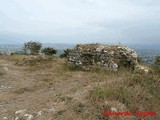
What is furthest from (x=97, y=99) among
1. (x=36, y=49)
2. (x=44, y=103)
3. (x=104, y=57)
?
(x=36, y=49)

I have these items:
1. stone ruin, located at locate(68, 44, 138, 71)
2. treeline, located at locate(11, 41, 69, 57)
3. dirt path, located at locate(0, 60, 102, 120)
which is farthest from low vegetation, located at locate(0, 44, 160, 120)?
treeline, located at locate(11, 41, 69, 57)

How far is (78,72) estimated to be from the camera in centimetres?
1429

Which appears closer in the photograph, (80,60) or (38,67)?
(80,60)

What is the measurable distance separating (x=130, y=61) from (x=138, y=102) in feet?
26.8

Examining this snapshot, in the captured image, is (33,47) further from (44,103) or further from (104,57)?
(44,103)

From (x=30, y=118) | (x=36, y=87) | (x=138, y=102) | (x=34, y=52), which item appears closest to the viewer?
(x=30, y=118)

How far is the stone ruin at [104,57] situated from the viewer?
14609 millimetres

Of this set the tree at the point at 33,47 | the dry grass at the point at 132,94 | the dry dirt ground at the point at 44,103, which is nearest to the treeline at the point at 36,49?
the tree at the point at 33,47

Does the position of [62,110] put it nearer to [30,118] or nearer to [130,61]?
[30,118]

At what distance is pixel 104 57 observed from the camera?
14727 millimetres

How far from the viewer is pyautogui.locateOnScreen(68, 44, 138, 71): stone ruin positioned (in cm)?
1461

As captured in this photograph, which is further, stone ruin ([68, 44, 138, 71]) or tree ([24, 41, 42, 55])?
tree ([24, 41, 42, 55])

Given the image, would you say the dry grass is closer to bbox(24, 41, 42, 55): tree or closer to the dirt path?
the dirt path

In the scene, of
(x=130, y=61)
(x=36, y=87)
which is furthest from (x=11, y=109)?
(x=130, y=61)
